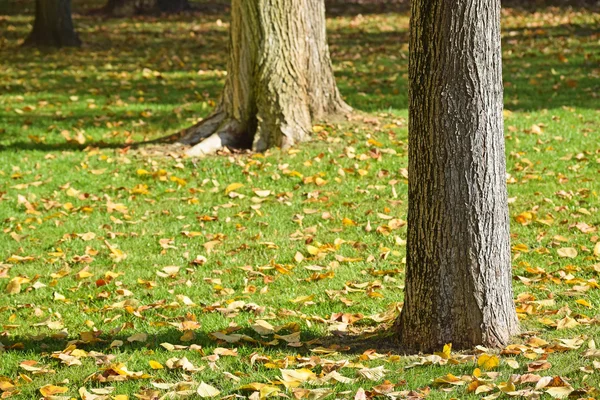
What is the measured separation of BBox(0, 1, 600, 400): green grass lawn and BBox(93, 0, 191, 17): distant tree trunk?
32.2ft

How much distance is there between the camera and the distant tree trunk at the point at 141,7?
23156 mm

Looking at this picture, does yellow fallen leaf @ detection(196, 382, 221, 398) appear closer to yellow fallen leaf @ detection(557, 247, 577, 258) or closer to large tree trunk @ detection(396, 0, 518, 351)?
large tree trunk @ detection(396, 0, 518, 351)

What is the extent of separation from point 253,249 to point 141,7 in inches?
684

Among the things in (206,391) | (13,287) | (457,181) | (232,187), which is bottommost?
(13,287)

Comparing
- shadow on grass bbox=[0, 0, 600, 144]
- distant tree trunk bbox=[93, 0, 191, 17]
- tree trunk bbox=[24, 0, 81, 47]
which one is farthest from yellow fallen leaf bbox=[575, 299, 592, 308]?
distant tree trunk bbox=[93, 0, 191, 17]

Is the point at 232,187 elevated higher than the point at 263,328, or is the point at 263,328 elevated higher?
the point at 232,187

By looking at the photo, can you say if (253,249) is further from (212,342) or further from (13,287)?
(212,342)

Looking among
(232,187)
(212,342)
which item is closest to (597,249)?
(212,342)

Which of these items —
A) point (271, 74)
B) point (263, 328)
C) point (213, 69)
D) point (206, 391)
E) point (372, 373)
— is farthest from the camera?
point (213, 69)

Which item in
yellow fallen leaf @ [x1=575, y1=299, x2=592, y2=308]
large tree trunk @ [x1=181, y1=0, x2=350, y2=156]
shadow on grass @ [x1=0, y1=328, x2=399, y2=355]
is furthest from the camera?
large tree trunk @ [x1=181, y1=0, x2=350, y2=156]

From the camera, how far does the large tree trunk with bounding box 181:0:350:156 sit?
9703 millimetres

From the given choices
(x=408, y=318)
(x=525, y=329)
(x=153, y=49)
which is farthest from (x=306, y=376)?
(x=153, y=49)

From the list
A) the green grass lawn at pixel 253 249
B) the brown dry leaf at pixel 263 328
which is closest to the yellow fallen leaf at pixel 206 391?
the green grass lawn at pixel 253 249

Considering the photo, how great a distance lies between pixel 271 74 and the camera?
973 centimetres
